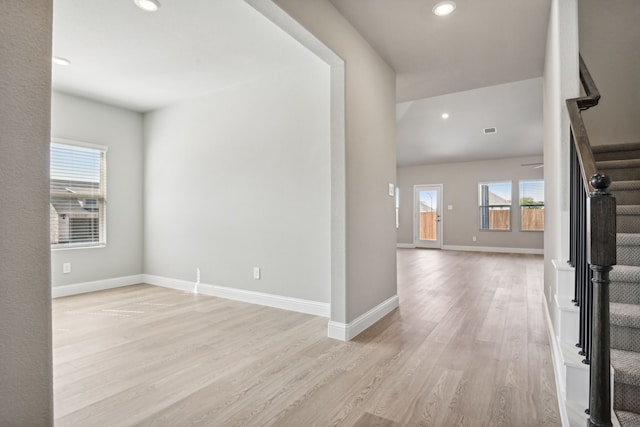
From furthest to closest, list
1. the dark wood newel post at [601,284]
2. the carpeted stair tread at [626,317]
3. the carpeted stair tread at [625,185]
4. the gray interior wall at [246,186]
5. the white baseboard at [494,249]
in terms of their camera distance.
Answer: the white baseboard at [494,249] → the gray interior wall at [246,186] → the carpeted stair tread at [625,185] → the carpeted stair tread at [626,317] → the dark wood newel post at [601,284]

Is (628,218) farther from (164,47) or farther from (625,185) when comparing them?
(164,47)

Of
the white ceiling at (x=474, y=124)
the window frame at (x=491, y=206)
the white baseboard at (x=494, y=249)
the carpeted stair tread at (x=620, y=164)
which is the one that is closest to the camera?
the carpeted stair tread at (x=620, y=164)

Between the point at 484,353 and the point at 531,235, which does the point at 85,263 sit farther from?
the point at 531,235

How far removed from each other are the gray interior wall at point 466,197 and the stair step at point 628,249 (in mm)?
7675

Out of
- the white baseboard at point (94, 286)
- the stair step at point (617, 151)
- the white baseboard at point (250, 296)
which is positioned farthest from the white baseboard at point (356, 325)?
the white baseboard at point (94, 286)

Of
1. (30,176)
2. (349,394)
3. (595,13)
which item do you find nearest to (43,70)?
(30,176)

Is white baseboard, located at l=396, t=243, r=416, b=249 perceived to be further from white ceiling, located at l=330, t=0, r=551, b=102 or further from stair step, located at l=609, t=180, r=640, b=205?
stair step, located at l=609, t=180, r=640, b=205

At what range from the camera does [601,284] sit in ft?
3.78

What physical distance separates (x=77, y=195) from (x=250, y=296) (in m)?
2.77

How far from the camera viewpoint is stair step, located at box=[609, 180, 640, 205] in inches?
92.2

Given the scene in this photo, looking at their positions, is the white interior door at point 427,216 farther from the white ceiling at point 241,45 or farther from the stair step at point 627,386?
the stair step at point 627,386

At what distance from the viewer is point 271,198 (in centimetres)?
381

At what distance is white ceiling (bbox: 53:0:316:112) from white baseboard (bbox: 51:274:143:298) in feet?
8.28

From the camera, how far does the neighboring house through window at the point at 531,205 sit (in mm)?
8766
